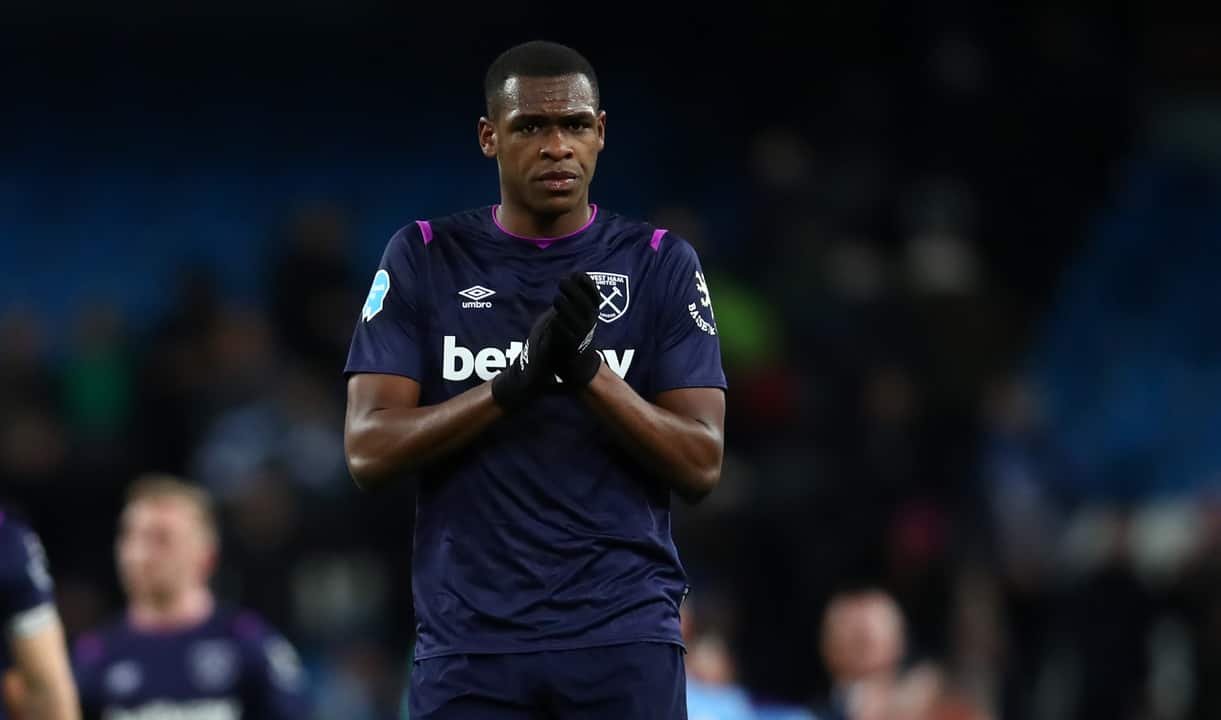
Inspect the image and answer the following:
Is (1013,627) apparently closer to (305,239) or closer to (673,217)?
(673,217)

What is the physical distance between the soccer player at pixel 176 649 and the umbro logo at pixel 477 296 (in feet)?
11.2

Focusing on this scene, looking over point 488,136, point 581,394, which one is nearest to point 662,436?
point 581,394

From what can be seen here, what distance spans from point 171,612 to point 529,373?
4.03m

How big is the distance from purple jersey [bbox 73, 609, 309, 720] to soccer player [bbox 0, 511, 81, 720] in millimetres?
2001

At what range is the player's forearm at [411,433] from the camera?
3891 mm

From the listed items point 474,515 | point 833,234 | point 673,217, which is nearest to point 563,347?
point 474,515

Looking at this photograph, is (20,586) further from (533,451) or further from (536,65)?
(536,65)

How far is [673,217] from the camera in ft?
37.8

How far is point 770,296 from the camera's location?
39.2 feet

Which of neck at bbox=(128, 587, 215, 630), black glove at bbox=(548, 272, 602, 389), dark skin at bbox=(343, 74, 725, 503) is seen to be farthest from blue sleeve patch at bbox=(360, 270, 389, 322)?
neck at bbox=(128, 587, 215, 630)

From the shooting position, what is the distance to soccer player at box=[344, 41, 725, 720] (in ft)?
12.8

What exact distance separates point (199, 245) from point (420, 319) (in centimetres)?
919

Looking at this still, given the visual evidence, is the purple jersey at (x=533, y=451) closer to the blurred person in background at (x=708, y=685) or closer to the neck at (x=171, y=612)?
the blurred person in background at (x=708, y=685)

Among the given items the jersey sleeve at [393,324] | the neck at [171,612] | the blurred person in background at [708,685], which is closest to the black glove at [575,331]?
the jersey sleeve at [393,324]
